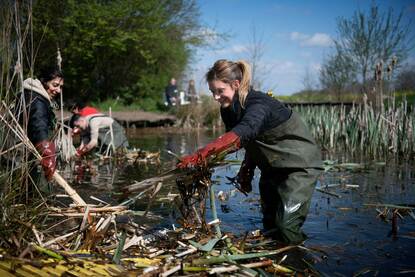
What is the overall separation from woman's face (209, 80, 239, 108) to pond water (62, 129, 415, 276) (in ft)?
3.12

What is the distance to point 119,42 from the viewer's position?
23578 mm

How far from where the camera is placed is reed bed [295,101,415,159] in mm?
9711

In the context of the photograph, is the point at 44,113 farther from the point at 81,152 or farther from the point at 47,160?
the point at 81,152

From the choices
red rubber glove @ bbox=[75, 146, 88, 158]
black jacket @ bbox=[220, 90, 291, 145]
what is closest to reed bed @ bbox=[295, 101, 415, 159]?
red rubber glove @ bbox=[75, 146, 88, 158]

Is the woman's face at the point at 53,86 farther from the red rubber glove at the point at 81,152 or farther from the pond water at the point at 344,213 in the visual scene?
the red rubber glove at the point at 81,152

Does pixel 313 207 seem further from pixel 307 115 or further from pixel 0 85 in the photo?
pixel 307 115

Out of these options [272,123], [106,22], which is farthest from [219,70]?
[106,22]

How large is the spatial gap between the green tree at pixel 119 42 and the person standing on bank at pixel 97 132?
1076 cm

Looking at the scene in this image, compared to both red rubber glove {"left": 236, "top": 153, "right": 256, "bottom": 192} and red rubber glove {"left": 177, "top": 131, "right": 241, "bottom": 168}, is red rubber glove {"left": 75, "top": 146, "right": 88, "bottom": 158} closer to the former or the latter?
red rubber glove {"left": 236, "top": 153, "right": 256, "bottom": 192}

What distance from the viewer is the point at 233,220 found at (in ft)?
17.1

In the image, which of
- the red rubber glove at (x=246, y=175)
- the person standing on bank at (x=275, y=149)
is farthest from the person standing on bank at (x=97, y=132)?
the person standing on bank at (x=275, y=149)

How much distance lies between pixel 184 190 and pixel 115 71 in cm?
2414

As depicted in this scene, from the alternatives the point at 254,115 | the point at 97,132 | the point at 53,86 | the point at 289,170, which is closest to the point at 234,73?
the point at 254,115

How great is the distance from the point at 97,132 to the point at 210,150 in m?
6.78
